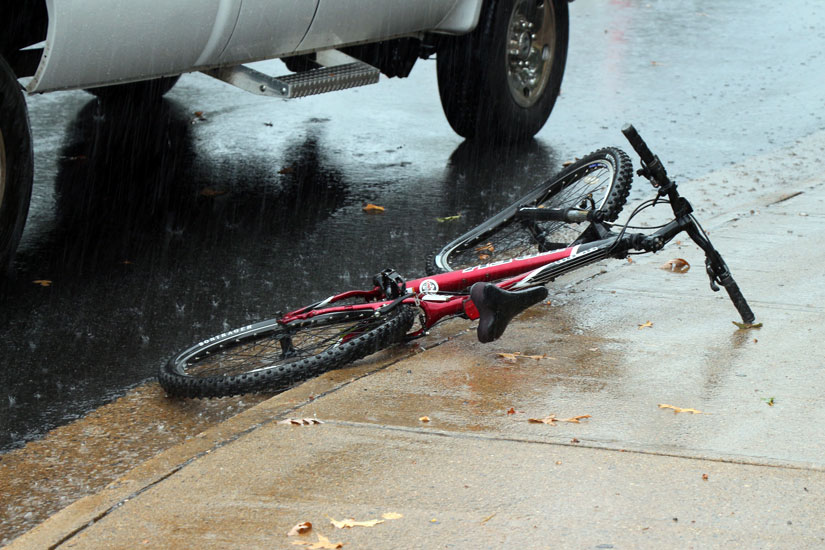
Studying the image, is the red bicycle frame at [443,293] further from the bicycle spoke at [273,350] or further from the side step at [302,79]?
the side step at [302,79]

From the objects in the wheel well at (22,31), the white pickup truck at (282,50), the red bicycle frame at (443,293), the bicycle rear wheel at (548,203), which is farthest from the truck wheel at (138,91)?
the red bicycle frame at (443,293)

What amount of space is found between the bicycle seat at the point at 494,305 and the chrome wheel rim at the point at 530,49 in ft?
13.7

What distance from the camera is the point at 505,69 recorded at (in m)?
8.49

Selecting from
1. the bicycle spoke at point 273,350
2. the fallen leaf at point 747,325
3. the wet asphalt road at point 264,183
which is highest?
the bicycle spoke at point 273,350

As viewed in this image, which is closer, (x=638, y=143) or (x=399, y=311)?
(x=399, y=311)

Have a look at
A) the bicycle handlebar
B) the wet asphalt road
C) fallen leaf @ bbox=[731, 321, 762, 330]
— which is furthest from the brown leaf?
the wet asphalt road

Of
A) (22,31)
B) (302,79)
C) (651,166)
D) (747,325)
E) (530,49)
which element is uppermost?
(22,31)

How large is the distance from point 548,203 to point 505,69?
283 centimetres

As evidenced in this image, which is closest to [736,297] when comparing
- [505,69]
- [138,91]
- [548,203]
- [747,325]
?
[747,325]

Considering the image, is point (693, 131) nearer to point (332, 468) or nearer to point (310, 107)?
point (310, 107)

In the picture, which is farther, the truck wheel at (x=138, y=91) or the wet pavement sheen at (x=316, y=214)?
the truck wheel at (x=138, y=91)

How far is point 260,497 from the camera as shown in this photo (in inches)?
142

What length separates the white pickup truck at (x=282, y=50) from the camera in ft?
18.1

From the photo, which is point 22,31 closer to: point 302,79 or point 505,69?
point 302,79
